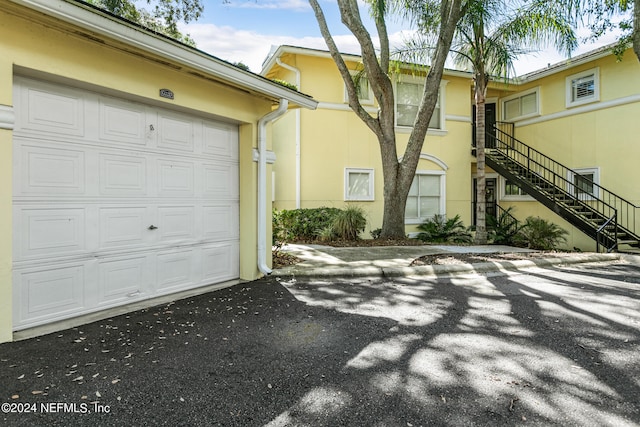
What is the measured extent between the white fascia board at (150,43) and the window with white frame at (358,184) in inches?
247

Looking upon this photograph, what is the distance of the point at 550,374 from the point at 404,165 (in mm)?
7631

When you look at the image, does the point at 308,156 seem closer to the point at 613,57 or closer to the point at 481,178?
the point at 481,178

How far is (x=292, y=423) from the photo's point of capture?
217 centimetres

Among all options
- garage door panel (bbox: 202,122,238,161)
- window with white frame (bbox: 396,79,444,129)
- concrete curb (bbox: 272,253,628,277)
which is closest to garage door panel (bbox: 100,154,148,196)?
garage door panel (bbox: 202,122,238,161)

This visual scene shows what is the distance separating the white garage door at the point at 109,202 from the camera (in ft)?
11.9

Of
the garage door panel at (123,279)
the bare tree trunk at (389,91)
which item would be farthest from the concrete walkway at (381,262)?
the garage door panel at (123,279)

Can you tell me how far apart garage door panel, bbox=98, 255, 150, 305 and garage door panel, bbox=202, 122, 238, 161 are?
1913mm

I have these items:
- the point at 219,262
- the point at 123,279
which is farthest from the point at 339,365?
the point at 219,262

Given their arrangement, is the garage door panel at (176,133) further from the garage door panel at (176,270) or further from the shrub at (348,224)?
the shrub at (348,224)

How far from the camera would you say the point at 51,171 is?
148 inches

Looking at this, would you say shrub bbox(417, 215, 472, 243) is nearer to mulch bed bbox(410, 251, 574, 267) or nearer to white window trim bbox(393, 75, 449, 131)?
white window trim bbox(393, 75, 449, 131)

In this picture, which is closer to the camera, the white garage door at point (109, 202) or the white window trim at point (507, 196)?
the white garage door at point (109, 202)

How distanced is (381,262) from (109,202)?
15.5ft

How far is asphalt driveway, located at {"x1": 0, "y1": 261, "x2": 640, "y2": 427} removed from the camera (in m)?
2.26
